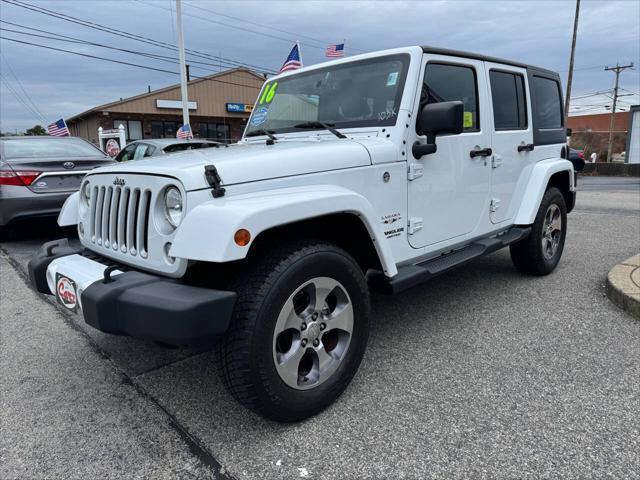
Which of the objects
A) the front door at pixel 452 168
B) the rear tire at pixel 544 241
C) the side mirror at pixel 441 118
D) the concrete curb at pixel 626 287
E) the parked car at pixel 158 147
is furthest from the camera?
the parked car at pixel 158 147

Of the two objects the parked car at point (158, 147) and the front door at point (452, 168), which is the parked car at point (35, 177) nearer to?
the parked car at point (158, 147)

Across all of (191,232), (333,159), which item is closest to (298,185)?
(333,159)

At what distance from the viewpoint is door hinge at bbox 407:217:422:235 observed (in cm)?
304

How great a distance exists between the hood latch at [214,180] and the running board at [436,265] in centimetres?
113

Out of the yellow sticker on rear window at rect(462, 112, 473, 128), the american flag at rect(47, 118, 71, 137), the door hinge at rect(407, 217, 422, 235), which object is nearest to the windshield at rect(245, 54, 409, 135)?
the door hinge at rect(407, 217, 422, 235)

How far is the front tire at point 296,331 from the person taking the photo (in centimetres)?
209

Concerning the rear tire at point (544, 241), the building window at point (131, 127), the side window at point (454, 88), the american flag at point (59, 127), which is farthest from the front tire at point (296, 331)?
the building window at point (131, 127)

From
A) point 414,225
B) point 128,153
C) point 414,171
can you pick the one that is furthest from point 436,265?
point 128,153

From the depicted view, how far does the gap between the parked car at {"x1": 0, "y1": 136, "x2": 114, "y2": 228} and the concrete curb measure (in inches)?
237

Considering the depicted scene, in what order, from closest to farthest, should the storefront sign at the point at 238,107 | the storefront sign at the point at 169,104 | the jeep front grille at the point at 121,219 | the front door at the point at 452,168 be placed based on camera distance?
the jeep front grille at the point at 121,219 < the front door at the point at 452,168 < the storefront sign at the point at 169,104 < the storefront sign at the point at 238,107

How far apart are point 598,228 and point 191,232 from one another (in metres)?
7.27

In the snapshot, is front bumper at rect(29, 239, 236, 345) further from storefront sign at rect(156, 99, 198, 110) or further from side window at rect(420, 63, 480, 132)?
storefront sign at rect(156, 99, 198, 110)

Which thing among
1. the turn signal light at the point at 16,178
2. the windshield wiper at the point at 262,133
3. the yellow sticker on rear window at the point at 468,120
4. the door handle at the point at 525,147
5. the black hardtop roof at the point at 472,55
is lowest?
the turn signal light at the point at 16,178

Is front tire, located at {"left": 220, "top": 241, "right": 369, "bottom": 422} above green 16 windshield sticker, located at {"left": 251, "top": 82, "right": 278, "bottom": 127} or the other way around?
the other way around
